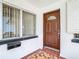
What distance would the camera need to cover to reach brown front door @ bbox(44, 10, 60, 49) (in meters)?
3.65

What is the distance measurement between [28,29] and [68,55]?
1930mm

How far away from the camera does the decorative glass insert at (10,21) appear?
2.39 meters

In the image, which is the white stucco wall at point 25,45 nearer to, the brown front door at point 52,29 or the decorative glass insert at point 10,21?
the decorative glass insert at point 10,21

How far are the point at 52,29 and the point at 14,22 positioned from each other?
6.32 feet

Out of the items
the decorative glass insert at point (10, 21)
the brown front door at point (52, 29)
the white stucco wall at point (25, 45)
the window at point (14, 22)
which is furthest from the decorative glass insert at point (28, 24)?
the brown front door at point (52, 29)

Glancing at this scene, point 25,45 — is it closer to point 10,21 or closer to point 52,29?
point 10,21

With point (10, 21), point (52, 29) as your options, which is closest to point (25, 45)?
point (10, 21)

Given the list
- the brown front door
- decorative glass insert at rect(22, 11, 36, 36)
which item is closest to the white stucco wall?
decorative glass insert at rect(22, 11, 36, 36)

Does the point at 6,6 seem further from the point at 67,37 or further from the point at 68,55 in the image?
the point at 68,55

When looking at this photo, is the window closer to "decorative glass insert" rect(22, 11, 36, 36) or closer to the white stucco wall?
"decorative glass insert" rect(22, 11, 36, 36)

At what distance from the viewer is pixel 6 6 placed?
7.91ft

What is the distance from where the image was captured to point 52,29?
3.93 metres

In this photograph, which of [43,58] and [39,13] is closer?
[43,58]

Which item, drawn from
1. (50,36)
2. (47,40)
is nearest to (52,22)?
(50,36)
